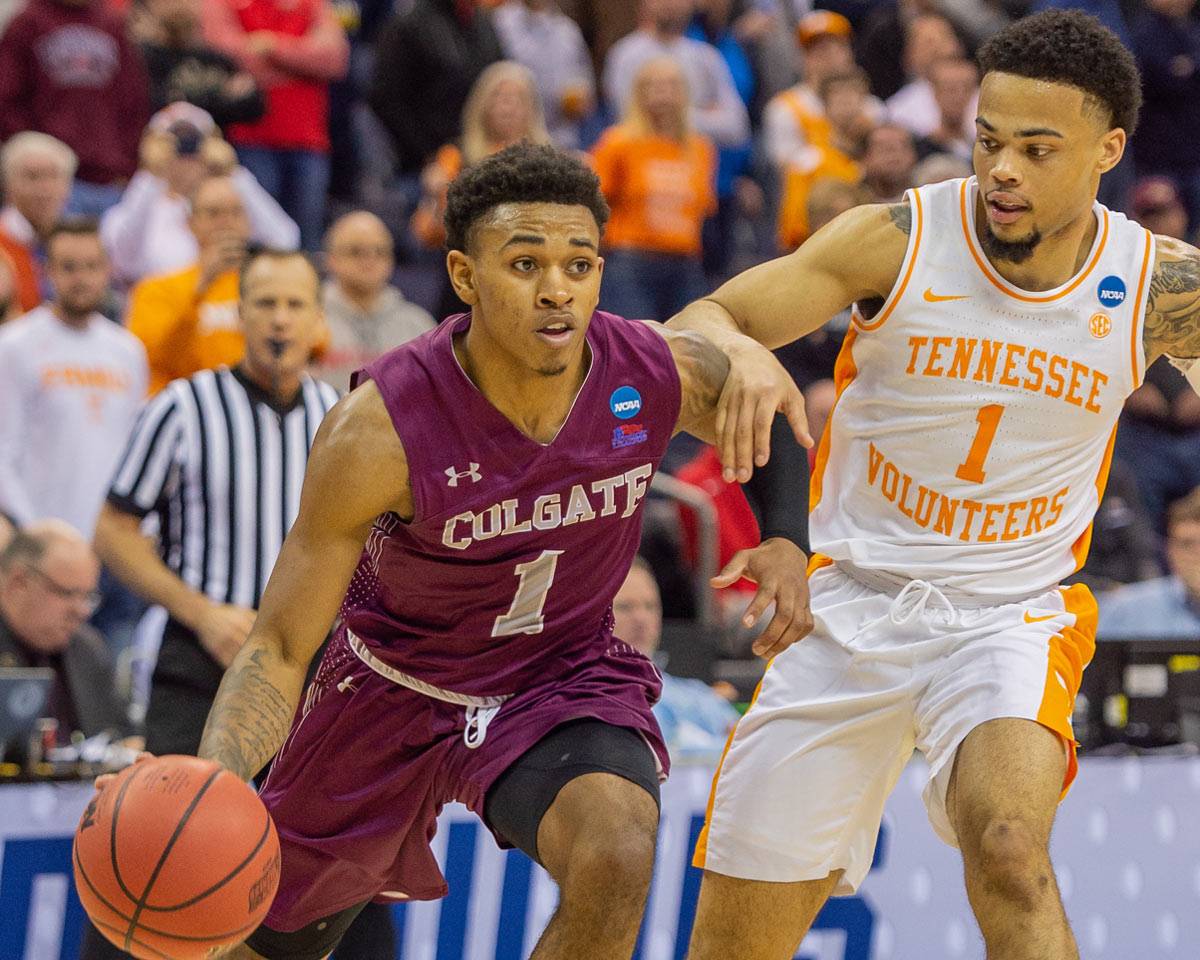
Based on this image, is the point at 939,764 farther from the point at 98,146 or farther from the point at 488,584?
the point at 98,146

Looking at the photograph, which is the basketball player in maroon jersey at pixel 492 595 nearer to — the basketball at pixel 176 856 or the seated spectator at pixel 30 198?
the basketball at pixel 176 856

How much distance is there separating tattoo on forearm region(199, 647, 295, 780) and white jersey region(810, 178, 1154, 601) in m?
1.35

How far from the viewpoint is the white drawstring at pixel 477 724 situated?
4191 millimetres

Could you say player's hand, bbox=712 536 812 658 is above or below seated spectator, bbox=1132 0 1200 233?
below

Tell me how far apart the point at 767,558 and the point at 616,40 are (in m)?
8.08

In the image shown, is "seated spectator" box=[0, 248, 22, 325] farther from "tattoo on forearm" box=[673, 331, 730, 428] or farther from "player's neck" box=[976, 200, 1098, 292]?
"player's neck" box=[976, 200, 1098, 292]

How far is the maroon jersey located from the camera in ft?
13.3

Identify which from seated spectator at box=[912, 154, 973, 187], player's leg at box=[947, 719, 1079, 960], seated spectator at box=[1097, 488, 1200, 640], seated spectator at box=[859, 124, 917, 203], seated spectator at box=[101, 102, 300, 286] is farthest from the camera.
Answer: seated spectator at box=[859, 124, 917, 203]

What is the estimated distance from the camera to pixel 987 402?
4.26 metres

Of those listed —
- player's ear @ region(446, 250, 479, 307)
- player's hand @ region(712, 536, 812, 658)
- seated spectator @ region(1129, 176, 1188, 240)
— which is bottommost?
player's hand @ region(712, 536, 812, 658)

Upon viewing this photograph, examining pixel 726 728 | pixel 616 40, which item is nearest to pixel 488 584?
pixel 726 728

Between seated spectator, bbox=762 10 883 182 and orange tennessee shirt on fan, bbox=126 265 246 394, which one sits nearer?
orange tennessee shirt on fan, bbox=126 265 246 394

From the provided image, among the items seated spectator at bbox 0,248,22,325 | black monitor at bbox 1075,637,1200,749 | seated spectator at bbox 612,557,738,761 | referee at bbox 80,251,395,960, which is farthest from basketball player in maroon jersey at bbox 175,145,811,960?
seated spectator at bbox 0,248,22,325

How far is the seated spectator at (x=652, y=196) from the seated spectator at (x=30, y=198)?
264 cm
